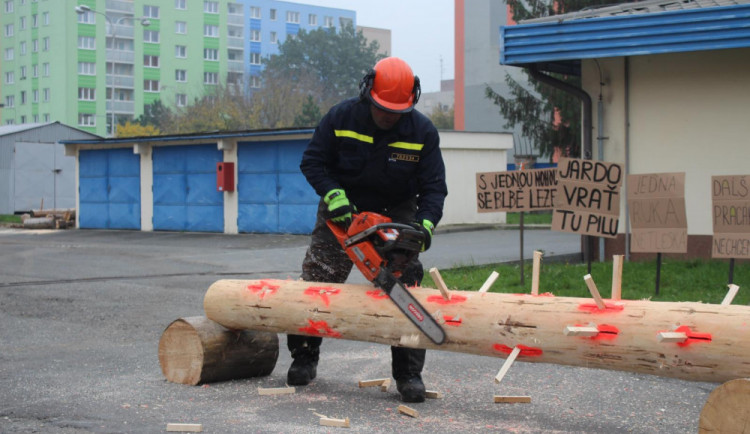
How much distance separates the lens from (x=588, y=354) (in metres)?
4.72

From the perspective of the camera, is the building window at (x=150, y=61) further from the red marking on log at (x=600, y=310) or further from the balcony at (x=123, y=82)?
the red marking on log at (x=600, y=310)

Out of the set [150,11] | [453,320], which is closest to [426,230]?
[453,320]

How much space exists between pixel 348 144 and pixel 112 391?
221cm

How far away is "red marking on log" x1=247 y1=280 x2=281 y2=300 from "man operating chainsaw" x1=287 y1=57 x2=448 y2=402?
529 millimetres

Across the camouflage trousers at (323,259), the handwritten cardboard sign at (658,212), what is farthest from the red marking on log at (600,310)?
the handwritten cardboard sign at (658,212)

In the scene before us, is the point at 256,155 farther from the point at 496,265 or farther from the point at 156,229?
the point at 496,265

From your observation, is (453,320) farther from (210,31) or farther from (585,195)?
(210,31)

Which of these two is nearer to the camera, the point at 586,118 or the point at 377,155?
the point at 377,155

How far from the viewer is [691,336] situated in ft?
14.6

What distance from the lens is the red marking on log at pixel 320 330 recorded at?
5688 millimetres

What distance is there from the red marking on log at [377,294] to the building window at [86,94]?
7331 cm

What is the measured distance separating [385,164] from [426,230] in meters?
0.63

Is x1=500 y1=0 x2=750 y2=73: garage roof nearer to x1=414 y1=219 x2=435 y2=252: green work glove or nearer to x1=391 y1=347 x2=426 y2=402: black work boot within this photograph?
x1=414 y1=219 x2=435 y2=252: green work glove

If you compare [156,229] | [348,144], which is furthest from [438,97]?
[348,144]
